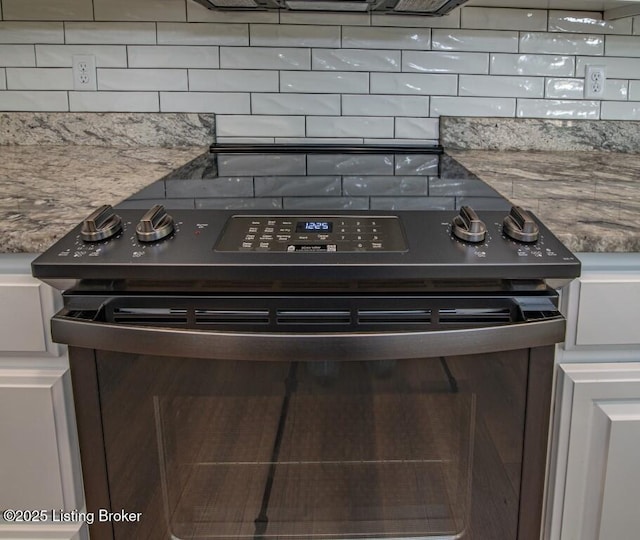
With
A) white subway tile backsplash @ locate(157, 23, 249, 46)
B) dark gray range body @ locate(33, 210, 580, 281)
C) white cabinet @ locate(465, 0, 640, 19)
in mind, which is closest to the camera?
dark gray range body @ locate(33, 210, 580, 281)

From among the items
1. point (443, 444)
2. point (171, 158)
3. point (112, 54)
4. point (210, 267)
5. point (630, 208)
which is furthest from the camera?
point (112, 54)

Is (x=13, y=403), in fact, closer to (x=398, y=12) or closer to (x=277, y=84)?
(x=277, y=84)

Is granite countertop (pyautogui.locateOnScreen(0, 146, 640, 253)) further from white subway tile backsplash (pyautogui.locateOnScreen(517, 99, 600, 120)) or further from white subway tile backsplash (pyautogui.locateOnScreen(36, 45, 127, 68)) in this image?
white subway tile backsplash (pyautogui.locateOnScreen(36, 45, 127, 68))

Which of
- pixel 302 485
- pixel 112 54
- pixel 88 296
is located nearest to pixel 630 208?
pixel 302 485

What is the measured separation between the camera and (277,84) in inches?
64.9

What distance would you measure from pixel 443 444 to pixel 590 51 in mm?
1258

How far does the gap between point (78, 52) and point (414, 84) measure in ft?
2.92

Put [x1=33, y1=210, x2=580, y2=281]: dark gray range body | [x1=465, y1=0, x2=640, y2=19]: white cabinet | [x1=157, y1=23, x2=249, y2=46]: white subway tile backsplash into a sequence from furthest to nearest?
[x1=157, y1=23, x2=249, y2=46]: white subway tile backsplash
[x1=465, y1=0, x2=640, y2=19]: white cabinet
[x1=33, y1=210, x2=580, y2=281]: dark gray range body

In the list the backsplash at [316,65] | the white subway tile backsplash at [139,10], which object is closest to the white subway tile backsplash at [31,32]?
the backsplash at [316,65]

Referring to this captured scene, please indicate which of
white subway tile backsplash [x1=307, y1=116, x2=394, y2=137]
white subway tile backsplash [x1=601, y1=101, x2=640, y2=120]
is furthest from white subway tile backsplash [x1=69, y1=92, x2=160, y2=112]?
white subway tile backsplash [x1=601, y1=101, x2=640, y2=120]

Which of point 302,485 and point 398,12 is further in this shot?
point 398,12

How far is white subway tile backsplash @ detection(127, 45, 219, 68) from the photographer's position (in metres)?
1.63

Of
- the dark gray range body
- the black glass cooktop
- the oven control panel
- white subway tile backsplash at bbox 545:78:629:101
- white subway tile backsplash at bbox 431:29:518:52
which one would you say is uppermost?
white subway tile backsplash at bbox 431:29:518:52

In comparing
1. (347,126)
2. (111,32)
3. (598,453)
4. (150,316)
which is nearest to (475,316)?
(598,453)
